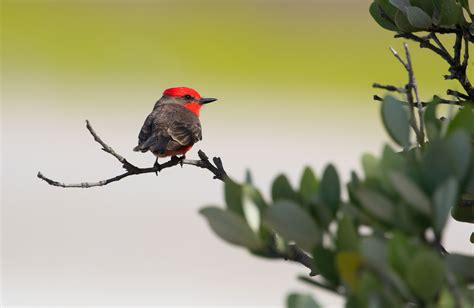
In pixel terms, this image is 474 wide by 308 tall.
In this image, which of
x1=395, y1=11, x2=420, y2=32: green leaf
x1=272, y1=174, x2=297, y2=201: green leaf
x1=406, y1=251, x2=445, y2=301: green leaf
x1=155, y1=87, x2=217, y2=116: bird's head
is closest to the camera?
x1=406, y1=251, x2=445, y2=301: green leaf

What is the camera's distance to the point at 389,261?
1.28 metres

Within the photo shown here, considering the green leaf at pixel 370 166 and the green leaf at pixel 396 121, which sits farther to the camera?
the green leaf at pixel 396 121

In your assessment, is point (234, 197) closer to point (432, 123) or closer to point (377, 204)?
point (377, 204)

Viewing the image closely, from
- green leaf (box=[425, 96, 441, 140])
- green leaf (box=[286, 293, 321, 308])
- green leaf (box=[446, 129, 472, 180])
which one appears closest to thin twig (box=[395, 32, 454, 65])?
green leaf (box=[425, 96, 441, 140])

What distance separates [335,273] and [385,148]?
0.21m

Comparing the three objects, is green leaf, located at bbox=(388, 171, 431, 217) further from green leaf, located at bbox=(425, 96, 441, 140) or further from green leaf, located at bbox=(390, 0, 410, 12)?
green leaf, located at bbox=(390, 0, 410, 12)

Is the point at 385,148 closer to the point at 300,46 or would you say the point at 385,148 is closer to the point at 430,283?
the point at 430,283

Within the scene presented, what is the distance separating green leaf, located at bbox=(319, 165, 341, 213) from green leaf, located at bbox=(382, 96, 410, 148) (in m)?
0.20

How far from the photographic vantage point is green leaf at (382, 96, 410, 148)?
1.56 meters

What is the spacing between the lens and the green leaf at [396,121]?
1564 millimetres

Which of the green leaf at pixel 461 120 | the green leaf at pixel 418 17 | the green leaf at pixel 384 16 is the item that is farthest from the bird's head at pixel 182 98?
the green leaf at pixel 461 120

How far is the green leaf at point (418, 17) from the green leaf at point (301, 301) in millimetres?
1022

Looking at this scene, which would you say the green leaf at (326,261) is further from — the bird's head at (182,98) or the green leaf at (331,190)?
the bird's head at (182,98)

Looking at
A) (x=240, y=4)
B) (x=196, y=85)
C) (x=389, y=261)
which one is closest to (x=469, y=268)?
(x=389, y=261)
